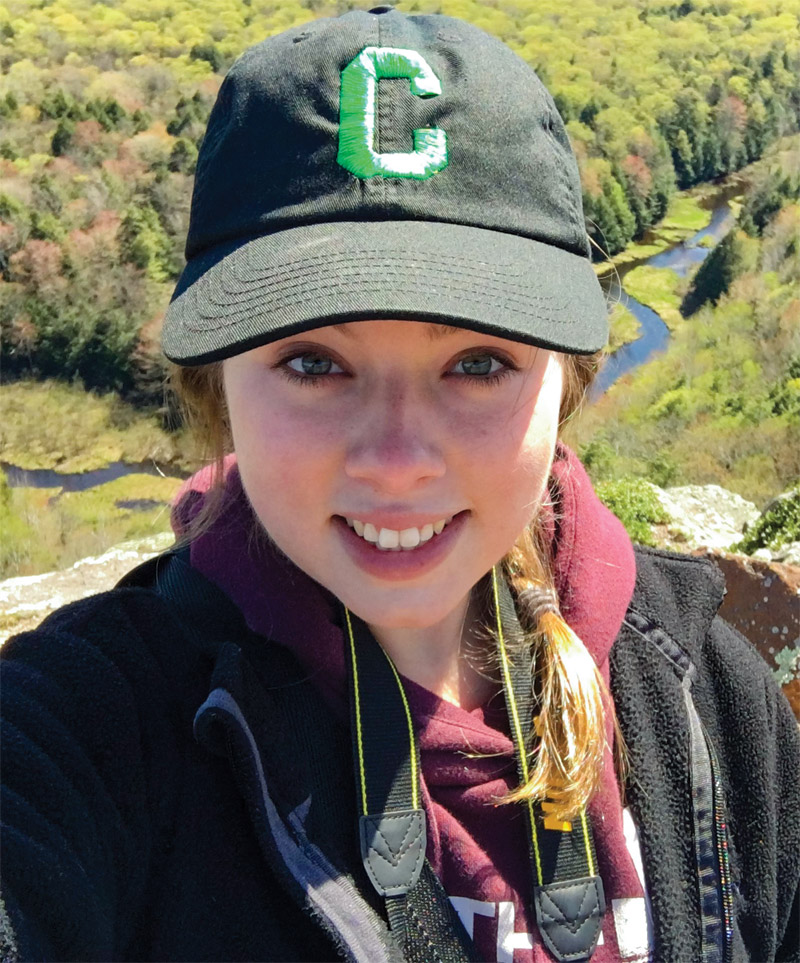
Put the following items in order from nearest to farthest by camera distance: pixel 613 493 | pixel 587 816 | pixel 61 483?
pixel 587 816, pixel 613 493, pixel 61 483

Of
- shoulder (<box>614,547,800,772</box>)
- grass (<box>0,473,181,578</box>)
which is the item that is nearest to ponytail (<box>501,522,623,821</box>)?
shoulder (<box>614,547,800,772</box>)

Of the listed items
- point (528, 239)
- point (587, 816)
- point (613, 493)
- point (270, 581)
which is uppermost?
point (528, 239)

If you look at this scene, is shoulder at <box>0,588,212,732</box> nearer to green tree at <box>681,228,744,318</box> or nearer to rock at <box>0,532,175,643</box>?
rock at <box>0,532,175,643</box>

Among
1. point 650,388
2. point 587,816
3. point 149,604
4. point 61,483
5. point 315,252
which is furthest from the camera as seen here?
point 650,388

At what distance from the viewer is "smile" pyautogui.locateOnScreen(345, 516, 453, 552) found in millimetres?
893

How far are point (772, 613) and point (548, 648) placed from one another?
1.50 m

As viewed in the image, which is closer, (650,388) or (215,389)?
(215,389)

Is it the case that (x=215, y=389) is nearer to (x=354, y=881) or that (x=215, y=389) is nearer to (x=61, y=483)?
(x=354, y=881)

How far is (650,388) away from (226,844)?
2523 centimetres

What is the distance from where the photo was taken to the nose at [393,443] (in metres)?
0.83

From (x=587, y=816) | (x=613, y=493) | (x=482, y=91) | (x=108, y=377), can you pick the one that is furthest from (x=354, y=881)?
(x=108, y=377)

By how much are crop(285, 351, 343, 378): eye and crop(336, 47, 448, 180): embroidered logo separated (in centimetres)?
20

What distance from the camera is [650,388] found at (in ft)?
80.5

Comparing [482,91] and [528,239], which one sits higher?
[482,91]
